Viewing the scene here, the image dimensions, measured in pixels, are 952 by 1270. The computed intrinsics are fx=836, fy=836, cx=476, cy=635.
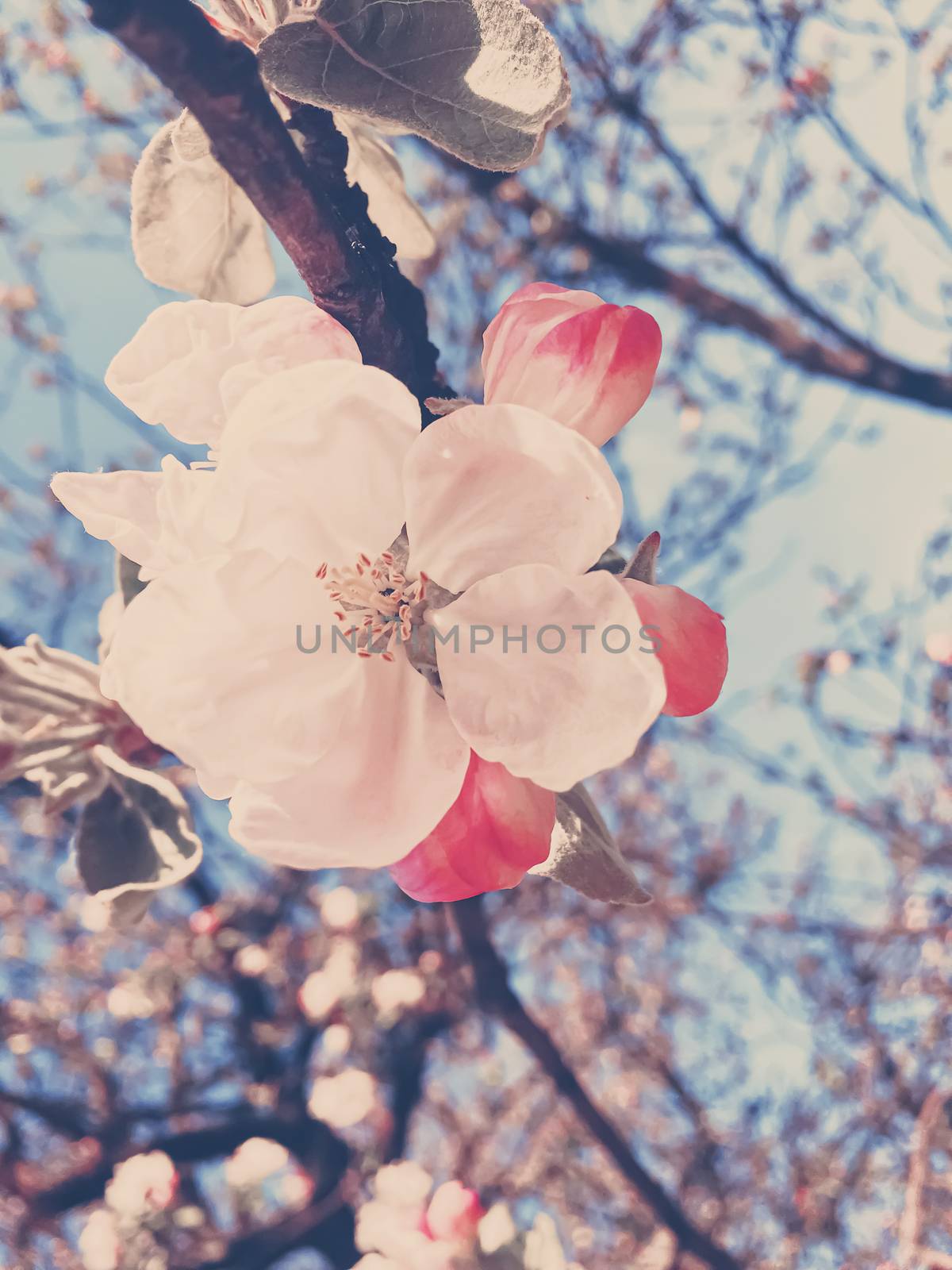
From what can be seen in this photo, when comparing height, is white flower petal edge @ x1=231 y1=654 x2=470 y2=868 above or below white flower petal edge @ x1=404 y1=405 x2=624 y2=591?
below

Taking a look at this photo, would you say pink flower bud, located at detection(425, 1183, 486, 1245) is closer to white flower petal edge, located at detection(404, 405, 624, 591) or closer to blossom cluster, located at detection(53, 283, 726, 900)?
blossom cluster, located at detection(53, 283, 726, 900)

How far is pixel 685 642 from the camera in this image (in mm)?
625

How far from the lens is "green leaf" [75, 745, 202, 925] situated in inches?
45.4

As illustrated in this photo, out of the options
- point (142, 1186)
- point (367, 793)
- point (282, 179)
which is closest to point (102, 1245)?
point (142, 1186)

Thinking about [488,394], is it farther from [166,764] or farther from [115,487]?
[166,764]

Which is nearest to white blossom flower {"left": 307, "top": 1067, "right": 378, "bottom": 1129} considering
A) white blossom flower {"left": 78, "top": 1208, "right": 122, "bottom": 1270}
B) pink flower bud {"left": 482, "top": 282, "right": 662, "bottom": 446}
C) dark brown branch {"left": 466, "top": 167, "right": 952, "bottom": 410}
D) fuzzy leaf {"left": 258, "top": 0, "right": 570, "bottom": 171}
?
white blossom flower {"left": 78, "top": 1208, "right": 122, "bottom": 1270}

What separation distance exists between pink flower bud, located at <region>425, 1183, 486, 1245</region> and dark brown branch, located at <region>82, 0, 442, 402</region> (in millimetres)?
1767

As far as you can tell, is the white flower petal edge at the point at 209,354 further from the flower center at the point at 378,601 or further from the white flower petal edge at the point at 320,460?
the flower center at the point at 378,601

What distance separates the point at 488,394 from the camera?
709mm

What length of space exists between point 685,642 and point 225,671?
1.15 feet

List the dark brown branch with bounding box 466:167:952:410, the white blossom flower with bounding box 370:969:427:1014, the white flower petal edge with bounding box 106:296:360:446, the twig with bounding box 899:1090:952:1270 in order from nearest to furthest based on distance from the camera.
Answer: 1. the white flower petal edge with bounding box 106:296:360:446
2. the twig with bounding box 899:1090:952:1270
3. the dark brown branch with bounding box 466:167:952:410
4. the white blossom flower with bounding box 370:969:427:1014

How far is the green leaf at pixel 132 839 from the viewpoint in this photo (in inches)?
45.4

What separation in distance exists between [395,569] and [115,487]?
0.25 m

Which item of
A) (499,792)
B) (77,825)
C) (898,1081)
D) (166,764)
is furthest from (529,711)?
(898,1081)
